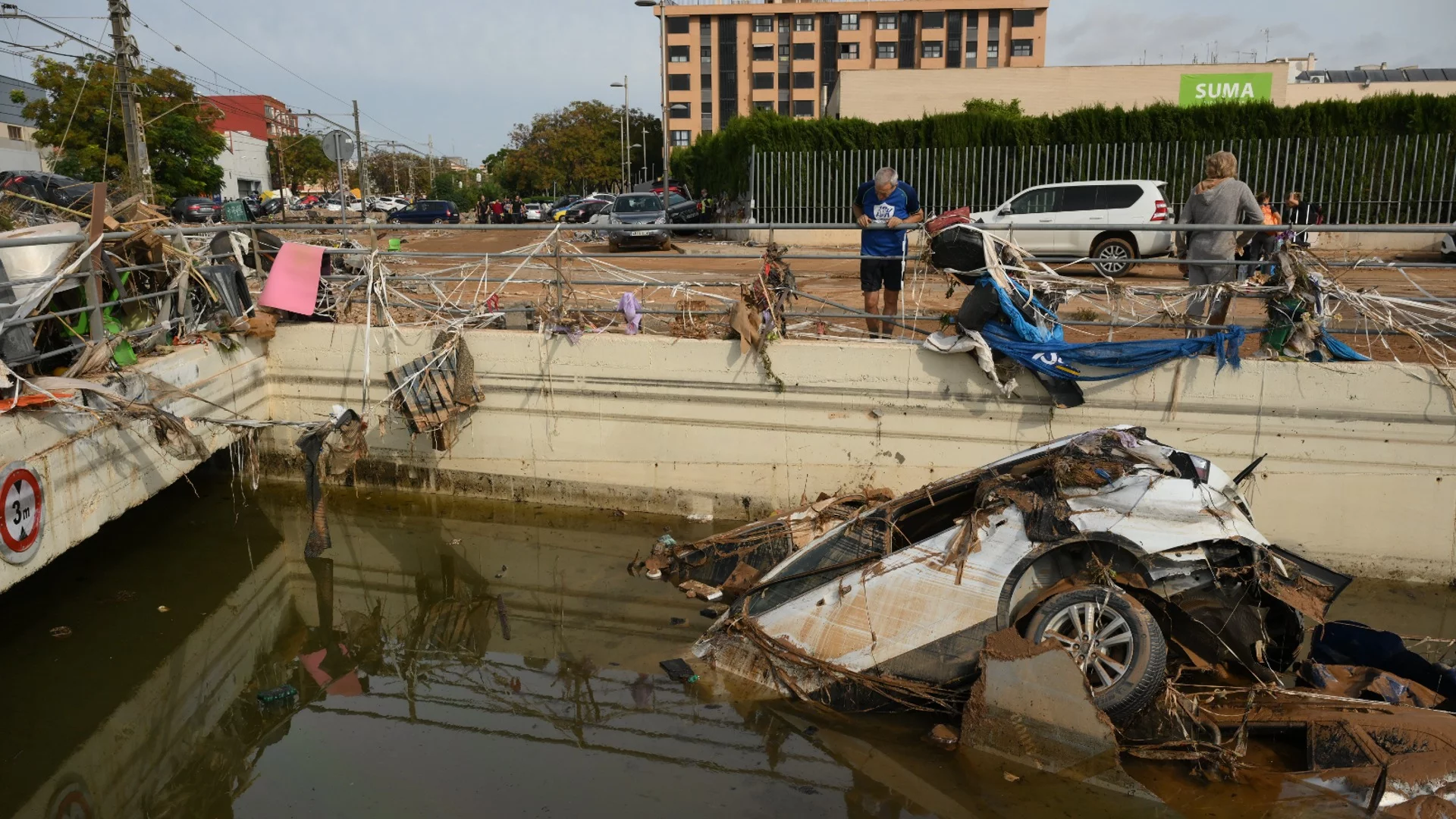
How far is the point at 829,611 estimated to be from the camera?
573 cm

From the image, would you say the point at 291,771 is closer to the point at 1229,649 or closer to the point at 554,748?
the point at 554,748

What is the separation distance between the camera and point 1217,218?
323 inches

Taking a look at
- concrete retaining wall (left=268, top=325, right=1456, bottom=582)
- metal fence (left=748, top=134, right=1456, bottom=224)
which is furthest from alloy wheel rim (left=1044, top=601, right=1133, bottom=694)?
metal fence (left=748, top=134, right=1456, bottom=224)

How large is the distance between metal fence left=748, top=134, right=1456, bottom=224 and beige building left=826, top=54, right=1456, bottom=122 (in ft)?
15.8

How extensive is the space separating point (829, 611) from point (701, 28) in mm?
84606

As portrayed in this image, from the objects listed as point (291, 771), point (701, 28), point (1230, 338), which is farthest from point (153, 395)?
point (701, 28)

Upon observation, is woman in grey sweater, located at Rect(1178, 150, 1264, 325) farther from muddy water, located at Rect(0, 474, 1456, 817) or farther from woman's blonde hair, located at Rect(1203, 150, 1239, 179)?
muddy water, located at Rect(0, 474, 1456, 817)

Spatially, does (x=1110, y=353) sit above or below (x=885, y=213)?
below

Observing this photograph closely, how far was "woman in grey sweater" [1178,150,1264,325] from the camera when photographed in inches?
318

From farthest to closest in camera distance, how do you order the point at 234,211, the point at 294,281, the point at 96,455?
the point at 234,211
the point at 294,281
the point at 96,455

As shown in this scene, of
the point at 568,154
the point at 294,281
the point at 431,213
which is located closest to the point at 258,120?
the point at 568,154

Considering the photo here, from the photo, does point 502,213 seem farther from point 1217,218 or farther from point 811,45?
point 811,45

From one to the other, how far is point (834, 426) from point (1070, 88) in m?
24.3

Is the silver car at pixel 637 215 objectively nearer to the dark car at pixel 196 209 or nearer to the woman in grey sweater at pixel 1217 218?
the dark car at pixel 196 209
